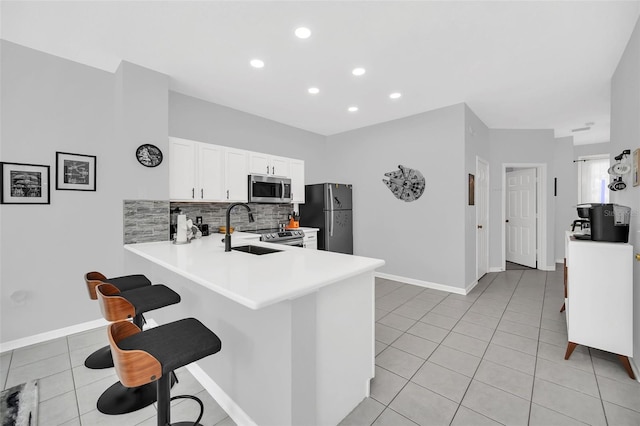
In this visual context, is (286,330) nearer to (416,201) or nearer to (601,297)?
(601,297)

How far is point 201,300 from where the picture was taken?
1998 mm

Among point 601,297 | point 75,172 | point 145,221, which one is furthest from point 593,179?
point 75,172

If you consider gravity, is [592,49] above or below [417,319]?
above

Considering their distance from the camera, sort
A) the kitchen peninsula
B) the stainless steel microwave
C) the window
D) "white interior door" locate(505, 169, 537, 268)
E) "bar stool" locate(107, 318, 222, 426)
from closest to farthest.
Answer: "bar stool" locate(107, 318, 222, 426), the kitchen peninsula, the stainless steel microwave, "white interior door" locate(505, 169, 537, 268), the window

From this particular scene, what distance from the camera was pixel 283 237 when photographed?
4020mm

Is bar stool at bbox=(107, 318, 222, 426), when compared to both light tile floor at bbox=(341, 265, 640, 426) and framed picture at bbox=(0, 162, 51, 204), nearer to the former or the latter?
light tile floor at bbox=(341, 265, 640, 426)

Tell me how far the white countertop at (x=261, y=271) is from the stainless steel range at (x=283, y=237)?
152 centimetres

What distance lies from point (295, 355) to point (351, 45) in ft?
8.44

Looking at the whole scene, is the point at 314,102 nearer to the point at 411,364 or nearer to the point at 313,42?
the point at 313,42

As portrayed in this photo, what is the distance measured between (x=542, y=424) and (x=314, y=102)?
12.8ft

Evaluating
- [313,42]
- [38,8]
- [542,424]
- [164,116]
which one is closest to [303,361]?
Result: [542,424]

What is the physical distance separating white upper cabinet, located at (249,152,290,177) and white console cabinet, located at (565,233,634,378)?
3611 millimetres

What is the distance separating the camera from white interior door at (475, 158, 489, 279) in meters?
4.79

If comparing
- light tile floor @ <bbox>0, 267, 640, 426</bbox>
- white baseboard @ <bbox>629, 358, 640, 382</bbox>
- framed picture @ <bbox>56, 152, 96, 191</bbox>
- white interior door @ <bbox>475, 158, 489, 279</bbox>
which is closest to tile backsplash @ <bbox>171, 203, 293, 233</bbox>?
framed picture @ <bbox>56, 152, 96, 191</bbox>
